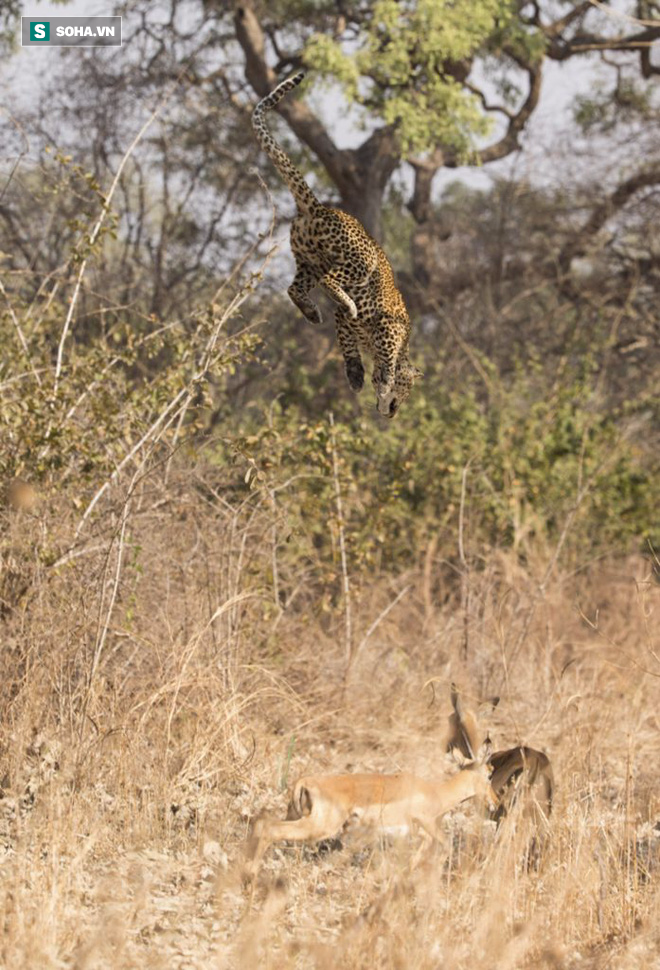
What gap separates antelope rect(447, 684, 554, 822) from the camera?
18.0ft

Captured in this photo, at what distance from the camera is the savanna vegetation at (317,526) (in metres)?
4.82

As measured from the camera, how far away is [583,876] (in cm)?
482

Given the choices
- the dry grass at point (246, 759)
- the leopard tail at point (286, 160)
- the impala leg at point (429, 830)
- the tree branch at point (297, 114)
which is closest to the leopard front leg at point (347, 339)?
the leopard tail at point (286, 160)

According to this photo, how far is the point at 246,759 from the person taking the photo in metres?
5.94

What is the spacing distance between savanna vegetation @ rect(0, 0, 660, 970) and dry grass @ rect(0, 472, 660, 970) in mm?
25

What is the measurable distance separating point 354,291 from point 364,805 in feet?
8.21

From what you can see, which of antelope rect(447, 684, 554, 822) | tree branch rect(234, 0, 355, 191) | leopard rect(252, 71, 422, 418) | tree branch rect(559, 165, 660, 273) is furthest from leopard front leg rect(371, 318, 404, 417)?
tree branch rect(559, 165, 660, 273)

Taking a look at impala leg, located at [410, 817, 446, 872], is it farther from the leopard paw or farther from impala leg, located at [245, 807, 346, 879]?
the leopard paw

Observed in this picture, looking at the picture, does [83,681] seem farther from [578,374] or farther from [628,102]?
[628,102]

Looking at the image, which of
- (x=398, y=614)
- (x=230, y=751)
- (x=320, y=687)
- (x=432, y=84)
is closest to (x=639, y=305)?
(x=432, y=84)

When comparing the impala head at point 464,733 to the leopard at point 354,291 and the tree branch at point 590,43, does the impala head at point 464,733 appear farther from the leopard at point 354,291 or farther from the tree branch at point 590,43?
the tree branch at point 590,43

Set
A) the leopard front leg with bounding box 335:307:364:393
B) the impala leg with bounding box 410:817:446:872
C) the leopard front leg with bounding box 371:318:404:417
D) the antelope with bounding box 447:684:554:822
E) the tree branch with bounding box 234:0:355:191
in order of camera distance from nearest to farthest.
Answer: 1. the leopard front leg with bounding box 371:318:404:417
2. the leopard front leg with bounding box 335:307:364:393
3. the impala leg with bounding box 410:817:446:872
4. the antelope with bounding box 447:684:554:822
5. the tree branch with bounding box 234:0:355:191

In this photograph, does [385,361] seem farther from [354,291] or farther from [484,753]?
[484,753]
